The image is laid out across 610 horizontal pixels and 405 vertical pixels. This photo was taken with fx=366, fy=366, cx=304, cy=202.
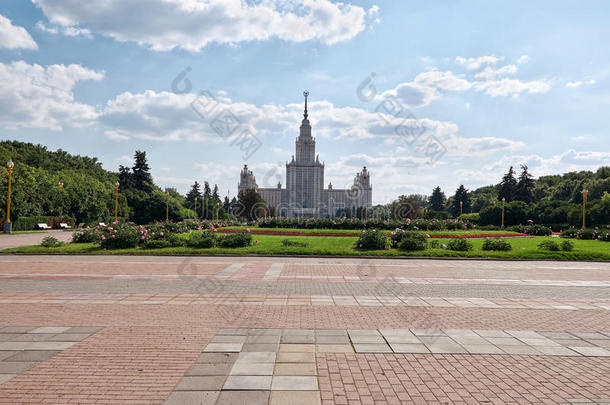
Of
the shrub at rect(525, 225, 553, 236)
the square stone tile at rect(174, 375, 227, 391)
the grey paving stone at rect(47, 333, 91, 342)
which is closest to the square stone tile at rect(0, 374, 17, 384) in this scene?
the grey paving stone at rect(47, 333, 91, 342)

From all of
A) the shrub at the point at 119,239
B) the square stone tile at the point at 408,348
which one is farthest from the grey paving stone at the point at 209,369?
the shrub at the point at 119,239

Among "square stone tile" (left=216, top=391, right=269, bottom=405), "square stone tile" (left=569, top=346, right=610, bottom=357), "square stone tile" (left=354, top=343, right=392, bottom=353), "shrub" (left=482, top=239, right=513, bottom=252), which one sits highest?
"shrub" (left=482, top=239, right=513, bottom=252)

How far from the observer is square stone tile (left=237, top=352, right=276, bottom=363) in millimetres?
4734

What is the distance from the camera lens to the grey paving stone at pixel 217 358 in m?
4.73

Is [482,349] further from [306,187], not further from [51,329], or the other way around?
[306,187]

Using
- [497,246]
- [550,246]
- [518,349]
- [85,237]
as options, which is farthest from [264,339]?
[85,237]

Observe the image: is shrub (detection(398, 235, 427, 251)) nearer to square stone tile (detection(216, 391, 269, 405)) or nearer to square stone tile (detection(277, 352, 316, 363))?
square stone tile (detection(277, 352, 316, 363))

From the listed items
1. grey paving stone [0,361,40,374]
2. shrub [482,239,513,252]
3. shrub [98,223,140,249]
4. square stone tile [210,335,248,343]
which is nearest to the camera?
grey paving stone [0,361,40,374]

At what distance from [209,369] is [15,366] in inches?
95.0

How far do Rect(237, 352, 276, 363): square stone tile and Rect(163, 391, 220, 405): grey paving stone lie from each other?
86 cm

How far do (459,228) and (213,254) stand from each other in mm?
27521

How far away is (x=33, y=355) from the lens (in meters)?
4.90

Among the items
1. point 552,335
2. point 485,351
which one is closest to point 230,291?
point 485,351

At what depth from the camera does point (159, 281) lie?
10375 millimetres
